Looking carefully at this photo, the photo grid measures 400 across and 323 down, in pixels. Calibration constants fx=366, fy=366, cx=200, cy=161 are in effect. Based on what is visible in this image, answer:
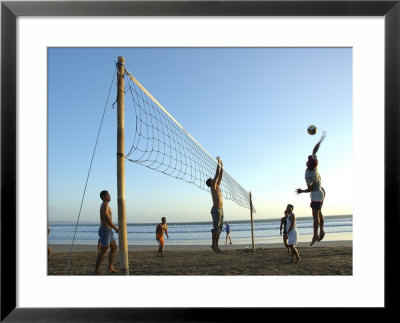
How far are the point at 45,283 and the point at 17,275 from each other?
0.18 metres

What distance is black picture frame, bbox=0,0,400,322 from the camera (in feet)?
7.70

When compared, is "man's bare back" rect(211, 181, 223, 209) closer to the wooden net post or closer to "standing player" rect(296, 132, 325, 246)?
"standing player" rect(296, 132, 325, 246)

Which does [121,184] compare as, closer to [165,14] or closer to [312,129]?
[165,14]

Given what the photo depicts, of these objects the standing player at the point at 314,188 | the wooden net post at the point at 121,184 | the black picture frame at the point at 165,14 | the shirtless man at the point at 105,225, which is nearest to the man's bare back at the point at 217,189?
the standing player at the point at 314,188

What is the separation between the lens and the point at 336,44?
2.53 metres

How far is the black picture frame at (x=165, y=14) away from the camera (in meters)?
2.35

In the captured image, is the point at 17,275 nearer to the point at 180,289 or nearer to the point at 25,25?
the point at 180,289

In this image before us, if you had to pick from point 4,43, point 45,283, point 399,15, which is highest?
point 399,15

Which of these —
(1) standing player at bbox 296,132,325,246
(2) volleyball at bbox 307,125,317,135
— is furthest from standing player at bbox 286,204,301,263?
(2) volleyball at bbox 307,125,317,135

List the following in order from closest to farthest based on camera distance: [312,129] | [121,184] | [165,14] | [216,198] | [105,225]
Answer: [165,14] → [121,184] → [312,129] → [105,225] → [216,198]

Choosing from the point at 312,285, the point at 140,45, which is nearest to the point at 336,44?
the point at 140,45

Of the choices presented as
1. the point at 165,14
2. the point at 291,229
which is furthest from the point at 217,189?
the point at 165,14

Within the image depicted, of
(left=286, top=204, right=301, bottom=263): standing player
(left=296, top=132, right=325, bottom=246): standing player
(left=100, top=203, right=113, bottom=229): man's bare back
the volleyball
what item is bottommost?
(left=286, top=204, right=301, bottom=263): standing player

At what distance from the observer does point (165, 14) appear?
7.92ft
